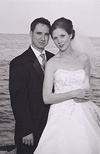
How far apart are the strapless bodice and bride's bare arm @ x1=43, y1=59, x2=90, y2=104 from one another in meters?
0.04

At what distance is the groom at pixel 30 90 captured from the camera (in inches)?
72.7

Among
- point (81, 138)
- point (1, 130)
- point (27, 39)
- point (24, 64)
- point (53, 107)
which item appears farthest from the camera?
point (1, 130)

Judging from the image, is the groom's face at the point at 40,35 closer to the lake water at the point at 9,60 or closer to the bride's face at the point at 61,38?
the bride's face at the point at 61,38

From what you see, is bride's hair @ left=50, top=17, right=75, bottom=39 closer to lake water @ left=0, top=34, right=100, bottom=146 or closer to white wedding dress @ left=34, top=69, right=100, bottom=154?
white wedding dress @ left=34, top=69, right=100, bottom=154

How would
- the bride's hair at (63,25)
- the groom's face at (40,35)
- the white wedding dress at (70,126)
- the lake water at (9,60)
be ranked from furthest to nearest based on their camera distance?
the lake water at (9,60) → the groom's face at (40,35) → the bride's hair at (63,25) → the white wedding dress at (70,126)

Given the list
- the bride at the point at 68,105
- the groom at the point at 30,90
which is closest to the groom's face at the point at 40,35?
the groom at the point at 30,90

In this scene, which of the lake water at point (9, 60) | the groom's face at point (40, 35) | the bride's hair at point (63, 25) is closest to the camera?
the bride's hair at point (63, 25)

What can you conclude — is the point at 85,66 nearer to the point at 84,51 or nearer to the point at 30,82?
the point at 84,51

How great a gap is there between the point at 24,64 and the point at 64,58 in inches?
11.8

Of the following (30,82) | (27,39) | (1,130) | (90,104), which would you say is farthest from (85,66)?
(1,130)

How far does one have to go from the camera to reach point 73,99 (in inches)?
68.4

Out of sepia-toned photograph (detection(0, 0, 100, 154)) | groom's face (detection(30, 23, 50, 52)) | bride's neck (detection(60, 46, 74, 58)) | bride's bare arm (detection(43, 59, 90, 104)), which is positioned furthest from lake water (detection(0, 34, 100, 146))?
bride's bare arm (detection(43, 59, 90, 104))

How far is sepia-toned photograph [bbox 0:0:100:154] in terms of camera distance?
5.51 ft

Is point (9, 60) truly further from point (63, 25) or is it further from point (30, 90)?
point (63, 25)
